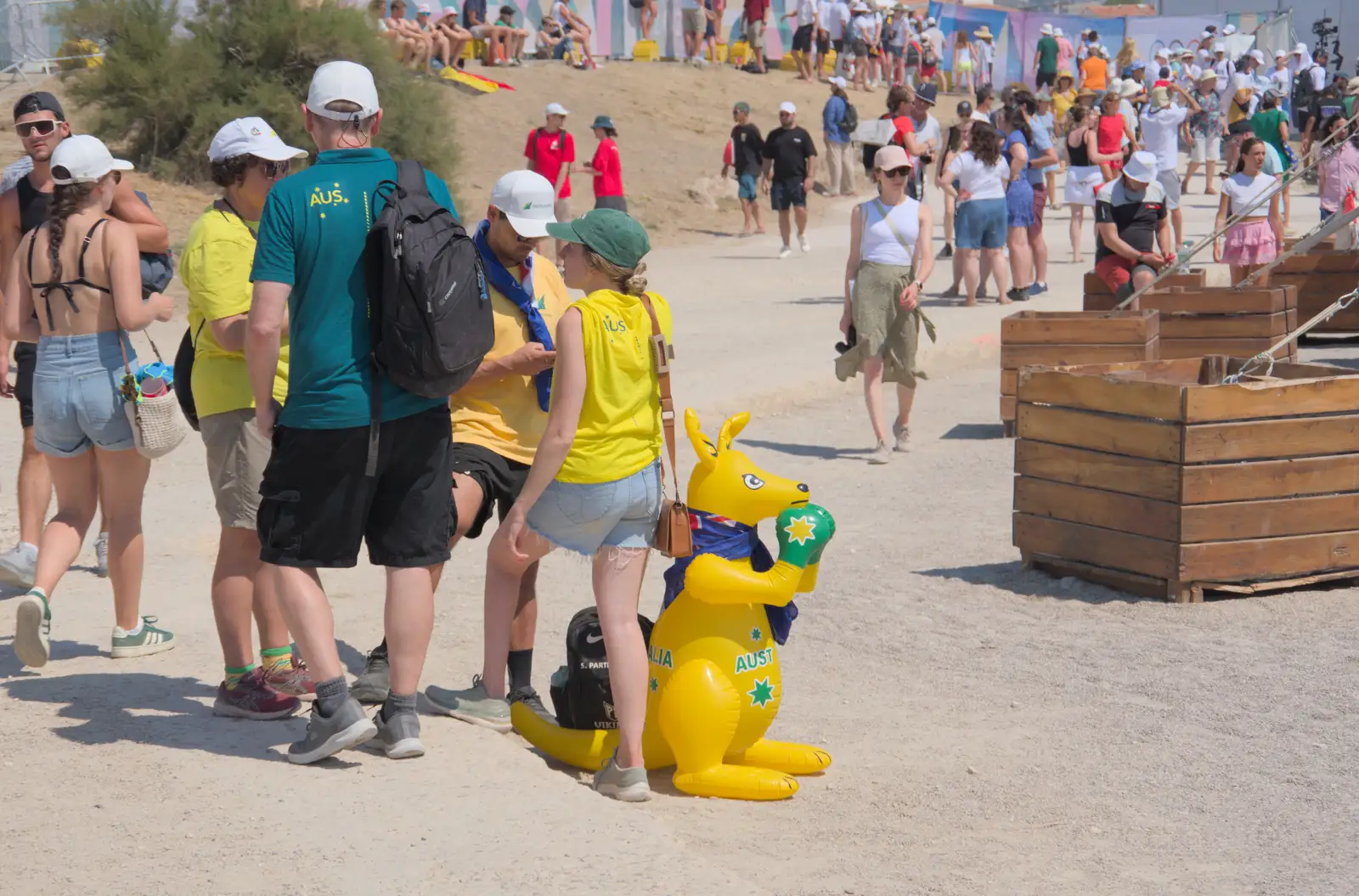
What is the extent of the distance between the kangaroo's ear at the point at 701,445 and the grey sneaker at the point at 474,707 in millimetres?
1091

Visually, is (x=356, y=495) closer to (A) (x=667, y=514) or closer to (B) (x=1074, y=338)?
(A) (x=667, y=514)

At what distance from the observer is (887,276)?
9.99 metres

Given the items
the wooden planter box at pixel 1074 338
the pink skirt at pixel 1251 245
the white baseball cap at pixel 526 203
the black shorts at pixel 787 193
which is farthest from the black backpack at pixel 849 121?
the white baseball cap at pixel 526 203

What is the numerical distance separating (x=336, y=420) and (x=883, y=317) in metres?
6.10

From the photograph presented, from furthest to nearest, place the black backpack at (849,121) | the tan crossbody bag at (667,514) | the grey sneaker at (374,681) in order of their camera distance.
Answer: the black backpack at (849,121) < the grey sneaker at (374,681) < the tan crossbody bag at (667,514)

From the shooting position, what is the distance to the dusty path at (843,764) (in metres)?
4.14

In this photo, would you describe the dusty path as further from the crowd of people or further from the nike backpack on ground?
the nike backpack on ground

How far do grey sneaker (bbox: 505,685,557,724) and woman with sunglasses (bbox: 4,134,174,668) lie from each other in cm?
155

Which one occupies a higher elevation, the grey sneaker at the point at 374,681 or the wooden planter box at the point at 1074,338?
the wooden planter box at the point at 1074,338

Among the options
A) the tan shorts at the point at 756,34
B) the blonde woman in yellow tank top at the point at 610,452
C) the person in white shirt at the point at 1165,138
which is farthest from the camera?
the tan shorts at the point at 756,34

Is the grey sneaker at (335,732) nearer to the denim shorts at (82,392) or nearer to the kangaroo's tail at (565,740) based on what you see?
the kangaroo's tail at (565,740)

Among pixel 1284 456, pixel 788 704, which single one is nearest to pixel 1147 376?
pixel 1284 456

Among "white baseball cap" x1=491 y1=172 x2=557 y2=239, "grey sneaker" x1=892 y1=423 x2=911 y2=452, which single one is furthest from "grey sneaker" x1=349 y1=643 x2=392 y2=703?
"grey sneaker" x1=892 y1=423 x2=911 y2=452

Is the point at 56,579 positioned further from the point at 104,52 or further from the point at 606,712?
the point at 104,52
